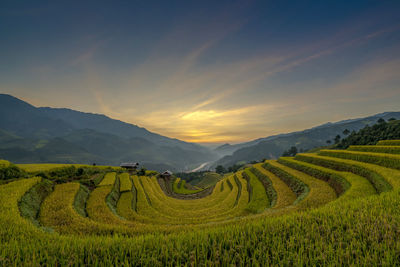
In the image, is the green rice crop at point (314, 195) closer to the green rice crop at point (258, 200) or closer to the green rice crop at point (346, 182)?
the green rice crop at point (346, 182)

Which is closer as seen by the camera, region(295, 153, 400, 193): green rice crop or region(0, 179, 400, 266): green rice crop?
region(0, 179, 400, 266): green rice crop

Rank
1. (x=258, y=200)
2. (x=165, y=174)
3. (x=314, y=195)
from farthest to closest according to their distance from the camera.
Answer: (x=165, y=174) < (x=258, y=200) < (x=314, y=195)

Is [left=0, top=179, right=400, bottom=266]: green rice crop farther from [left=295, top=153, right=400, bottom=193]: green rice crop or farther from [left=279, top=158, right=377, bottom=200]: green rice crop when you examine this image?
[left=295, top=153, right=400, bottom=193]: green rice crop

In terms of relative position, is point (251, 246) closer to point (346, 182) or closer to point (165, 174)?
point (346, 182)

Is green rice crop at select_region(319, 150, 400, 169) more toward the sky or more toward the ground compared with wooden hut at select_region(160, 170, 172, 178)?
more toward the sky

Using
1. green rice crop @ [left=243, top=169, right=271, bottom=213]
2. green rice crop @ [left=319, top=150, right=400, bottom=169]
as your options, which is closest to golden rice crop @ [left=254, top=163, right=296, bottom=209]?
green rice crop @ [left=243, top=169, right=271, bottom=213]

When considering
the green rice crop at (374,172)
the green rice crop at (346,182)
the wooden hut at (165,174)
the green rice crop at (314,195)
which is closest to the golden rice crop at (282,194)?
the green rice crop at (314,195)

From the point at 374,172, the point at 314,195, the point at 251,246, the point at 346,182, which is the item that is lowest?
the point at 314,195

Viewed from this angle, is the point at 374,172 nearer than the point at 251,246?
No

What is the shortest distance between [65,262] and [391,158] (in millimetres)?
22412

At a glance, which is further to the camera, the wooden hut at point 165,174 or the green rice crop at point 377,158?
the wooden hut at point 165,174

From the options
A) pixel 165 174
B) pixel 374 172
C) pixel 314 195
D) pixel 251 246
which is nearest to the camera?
pixel 251 246

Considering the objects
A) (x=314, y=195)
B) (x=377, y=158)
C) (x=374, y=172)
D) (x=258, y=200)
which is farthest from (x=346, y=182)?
(x=258, y=200)

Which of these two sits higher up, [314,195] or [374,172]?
[374,172]
